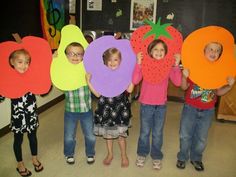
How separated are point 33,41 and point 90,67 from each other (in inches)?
16.7

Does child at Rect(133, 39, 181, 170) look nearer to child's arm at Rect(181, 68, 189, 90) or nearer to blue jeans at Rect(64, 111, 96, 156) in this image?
child's arm at Rect(181, 68, 189, 90)

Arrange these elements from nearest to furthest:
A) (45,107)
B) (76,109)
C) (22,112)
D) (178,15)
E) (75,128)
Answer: (22,112) < (76,109) < (75,128) < (45,107) < (178,15)

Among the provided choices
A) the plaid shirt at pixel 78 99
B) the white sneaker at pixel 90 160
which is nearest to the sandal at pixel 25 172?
the white sneaker at pixel 90 160

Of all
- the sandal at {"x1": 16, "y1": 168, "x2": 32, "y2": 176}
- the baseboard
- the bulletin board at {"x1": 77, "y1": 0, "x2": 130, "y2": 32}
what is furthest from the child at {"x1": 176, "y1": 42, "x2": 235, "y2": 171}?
the bulletin board at {"x1": 77, "y1": 0, "x2": 130, "y2": 32}

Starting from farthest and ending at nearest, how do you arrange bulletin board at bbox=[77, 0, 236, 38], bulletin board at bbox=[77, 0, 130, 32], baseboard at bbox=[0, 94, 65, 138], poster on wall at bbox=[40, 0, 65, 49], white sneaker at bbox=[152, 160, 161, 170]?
bulletin board at bbox=[77, 0, 130, 32] < bulletin board at bbox=[77, 0, 236, 38] < poster on wall at bbox=[40, 0, 65, 49] < baseboard at bbox=[0, 94, 65, 138] < white sneaker at bbox=[152, 160, 161, 170]

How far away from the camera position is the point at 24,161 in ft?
7.29

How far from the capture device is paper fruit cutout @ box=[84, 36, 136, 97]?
182cm

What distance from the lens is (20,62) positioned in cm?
178

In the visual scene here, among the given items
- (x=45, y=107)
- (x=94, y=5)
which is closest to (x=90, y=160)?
(x=45, y=107)

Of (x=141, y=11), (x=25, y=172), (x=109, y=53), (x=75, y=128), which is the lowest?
(x=25, y=172)

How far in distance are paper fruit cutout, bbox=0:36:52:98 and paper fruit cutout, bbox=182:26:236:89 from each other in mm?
961

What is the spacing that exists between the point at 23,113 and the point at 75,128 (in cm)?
42

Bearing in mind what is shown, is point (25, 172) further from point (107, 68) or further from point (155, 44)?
point (155, 44)

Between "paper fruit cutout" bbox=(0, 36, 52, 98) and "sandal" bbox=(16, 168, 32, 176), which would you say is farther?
"sandal" bbox=(16, 168, 32, 176)
